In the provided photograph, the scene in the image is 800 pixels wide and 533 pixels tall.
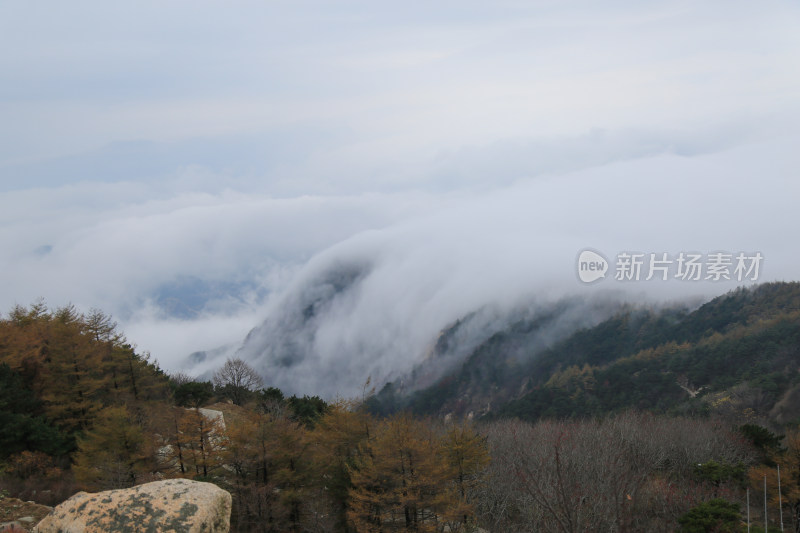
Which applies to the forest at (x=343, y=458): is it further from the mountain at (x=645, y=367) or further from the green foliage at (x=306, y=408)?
the mountain at (x=645, y=367)

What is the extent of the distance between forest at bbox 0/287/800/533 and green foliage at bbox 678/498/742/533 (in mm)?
95

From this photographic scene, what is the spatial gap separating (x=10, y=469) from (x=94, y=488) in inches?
256

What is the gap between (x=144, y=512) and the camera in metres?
14.8

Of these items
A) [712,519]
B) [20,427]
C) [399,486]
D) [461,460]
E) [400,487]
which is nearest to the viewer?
[712,519]

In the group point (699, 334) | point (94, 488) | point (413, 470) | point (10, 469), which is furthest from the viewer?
point (699, 334)

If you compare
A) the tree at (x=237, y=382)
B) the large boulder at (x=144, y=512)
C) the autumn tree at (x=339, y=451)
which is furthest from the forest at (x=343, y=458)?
the large boulder at (x=144, y=512)

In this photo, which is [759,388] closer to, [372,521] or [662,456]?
[662,456]

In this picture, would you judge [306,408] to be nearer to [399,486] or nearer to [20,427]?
[20,427]

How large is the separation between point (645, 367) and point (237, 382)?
90.4m

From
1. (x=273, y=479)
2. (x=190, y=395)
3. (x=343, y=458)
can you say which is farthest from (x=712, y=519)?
(x=190, y=395)

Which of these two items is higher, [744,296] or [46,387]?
[744,296]

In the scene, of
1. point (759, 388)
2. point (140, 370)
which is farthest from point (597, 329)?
point (140, 370)

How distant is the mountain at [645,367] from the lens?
8606cm

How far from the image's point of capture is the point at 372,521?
26969mm
